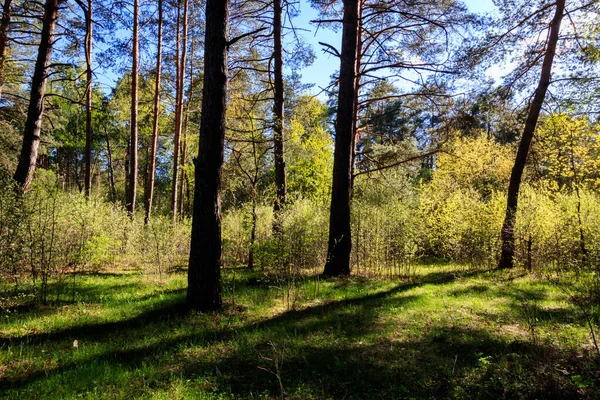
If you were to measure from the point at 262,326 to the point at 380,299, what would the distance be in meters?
2.45

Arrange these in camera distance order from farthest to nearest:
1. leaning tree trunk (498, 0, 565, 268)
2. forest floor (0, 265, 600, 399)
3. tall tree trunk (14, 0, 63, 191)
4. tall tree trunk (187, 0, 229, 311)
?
leaning tree trunk (498, 0, 565, 268) → tall tree trunk (14, 0, 63, 191) → tall tree trunk (187, 0, 229, 311) → forest floor (0, 265, 600, 399)

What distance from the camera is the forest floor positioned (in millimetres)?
2697

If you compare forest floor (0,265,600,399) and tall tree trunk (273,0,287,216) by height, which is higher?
tall tree trunk (273,0,287,216)

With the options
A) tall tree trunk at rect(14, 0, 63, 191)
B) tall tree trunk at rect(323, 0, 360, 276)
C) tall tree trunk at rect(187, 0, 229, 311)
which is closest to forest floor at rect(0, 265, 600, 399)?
tall tree trunk at rect(187, 0, 229, 311)

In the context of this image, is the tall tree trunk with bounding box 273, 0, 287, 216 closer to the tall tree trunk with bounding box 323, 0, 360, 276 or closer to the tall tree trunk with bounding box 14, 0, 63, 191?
the tall tree trunk with bounding box 323, 0, 360, 276

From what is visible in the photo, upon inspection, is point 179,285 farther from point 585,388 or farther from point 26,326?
point 585,388

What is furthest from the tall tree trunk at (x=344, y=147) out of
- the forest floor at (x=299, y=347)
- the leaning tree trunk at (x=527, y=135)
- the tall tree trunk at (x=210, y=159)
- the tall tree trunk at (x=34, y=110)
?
the tall tree trunk at (x=34, y=110)

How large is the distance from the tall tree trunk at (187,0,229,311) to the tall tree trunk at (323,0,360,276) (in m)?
3.32

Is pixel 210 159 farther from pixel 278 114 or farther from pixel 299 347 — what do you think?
pixel 278 114

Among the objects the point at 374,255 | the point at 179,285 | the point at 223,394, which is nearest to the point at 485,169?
the point at 374,255

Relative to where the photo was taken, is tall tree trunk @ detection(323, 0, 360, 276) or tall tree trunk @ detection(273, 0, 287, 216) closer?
tall tree trunk @ detection(323, 0, 360, 276)

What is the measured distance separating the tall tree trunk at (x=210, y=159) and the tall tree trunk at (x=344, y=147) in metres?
3.32

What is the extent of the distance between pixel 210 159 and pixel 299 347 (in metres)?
2.78

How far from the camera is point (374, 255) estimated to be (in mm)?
9391
